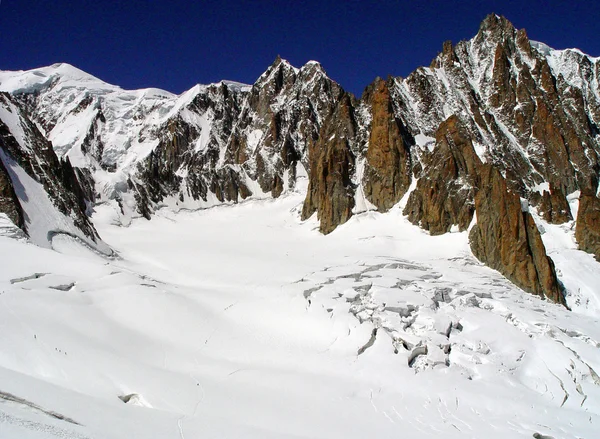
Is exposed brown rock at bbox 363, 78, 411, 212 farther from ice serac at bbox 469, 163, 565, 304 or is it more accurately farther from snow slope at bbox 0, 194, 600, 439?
snow slope at bbox 0, 194, 600, 439

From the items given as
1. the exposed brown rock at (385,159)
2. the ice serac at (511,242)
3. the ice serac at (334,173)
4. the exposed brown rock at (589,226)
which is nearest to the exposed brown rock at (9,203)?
the ice serac at (511,242)

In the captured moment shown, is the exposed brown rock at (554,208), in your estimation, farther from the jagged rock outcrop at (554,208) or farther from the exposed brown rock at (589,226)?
the exposed brown rock at (589,226)

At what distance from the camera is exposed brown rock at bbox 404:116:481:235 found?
154ft

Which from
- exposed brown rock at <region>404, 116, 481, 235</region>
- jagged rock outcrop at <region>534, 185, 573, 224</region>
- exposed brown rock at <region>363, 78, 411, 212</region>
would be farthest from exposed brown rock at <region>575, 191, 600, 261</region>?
exposed brown rock at <region>363, 78, 411, 212</region>

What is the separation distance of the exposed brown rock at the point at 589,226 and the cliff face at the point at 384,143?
0.14 m

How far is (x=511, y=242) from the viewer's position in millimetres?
36531

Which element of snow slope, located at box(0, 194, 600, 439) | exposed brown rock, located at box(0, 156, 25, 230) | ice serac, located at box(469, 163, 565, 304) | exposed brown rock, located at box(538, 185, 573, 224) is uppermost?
exposed brown rock, located at box(538, 185, 573, 224)

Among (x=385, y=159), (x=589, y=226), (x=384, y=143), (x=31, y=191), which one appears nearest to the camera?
(x=31, y=191)

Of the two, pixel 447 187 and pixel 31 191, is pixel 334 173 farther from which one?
pixel 31 191

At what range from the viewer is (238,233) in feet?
217

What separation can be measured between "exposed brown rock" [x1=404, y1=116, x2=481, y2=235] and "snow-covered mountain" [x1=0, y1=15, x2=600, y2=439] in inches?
10.2

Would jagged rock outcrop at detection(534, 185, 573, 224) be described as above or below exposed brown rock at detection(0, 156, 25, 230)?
above

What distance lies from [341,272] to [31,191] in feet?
79.7

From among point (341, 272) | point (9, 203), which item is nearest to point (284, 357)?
point (341, 272)
